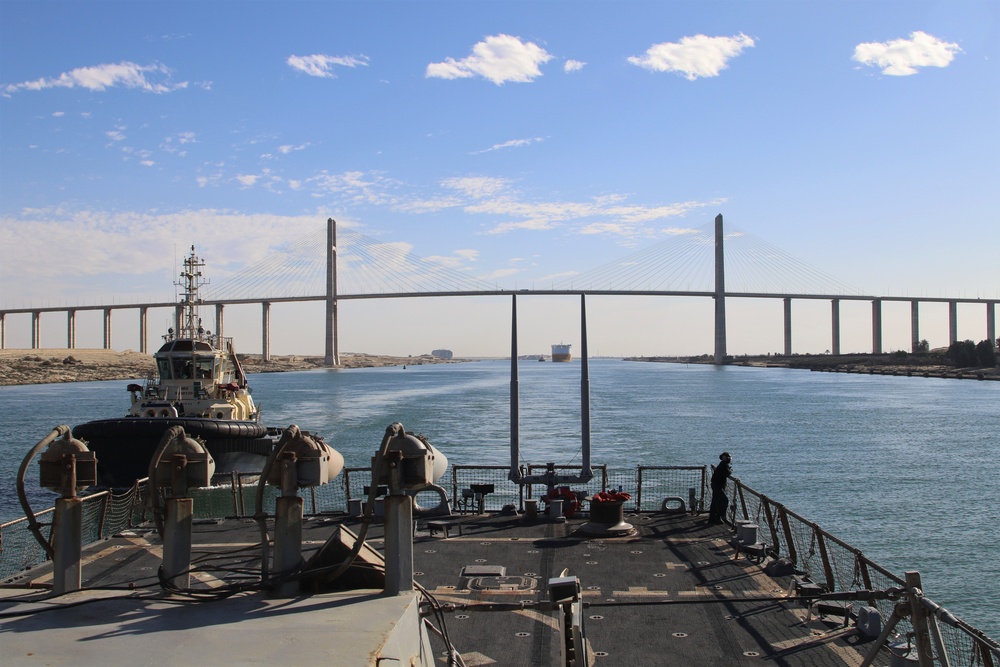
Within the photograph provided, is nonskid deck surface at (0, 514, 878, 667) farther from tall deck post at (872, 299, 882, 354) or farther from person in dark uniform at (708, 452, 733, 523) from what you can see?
tall deck post at (872, 299, 882, 354)

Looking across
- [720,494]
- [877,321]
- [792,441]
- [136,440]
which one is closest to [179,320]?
[136,440]

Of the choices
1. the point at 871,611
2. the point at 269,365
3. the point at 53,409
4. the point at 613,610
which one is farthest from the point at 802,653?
the point at 269,365

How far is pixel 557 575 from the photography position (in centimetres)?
1114

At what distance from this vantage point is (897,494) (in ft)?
101

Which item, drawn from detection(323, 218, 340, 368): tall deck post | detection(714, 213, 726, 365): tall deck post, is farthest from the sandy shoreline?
detection(714, 213, 726, 365): tall deck post

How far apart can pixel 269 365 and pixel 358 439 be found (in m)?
157

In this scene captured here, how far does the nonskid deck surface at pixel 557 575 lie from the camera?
27.1ft

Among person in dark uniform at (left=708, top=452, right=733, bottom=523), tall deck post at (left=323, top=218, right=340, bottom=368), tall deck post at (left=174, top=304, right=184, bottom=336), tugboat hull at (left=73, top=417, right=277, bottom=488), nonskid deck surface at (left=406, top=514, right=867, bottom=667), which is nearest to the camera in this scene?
nonskid deck surface at (left=406, top=514, right=867, bottom=667)

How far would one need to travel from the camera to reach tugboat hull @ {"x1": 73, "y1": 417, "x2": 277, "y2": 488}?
1021 inches

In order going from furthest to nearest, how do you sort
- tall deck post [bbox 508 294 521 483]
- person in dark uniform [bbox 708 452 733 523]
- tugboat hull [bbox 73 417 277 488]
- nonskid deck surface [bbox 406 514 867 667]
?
tugboat hull [bbox 73 417 277 488]
tall deck post [bbox 508 294 521 483]
person in dark uniform [bbox 708 452 733 523]
nonskid deck surface [bbox 406 514 867 667]

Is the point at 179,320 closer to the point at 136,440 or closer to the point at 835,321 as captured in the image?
the point at 136,440

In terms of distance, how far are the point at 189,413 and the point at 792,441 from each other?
33.0 meters

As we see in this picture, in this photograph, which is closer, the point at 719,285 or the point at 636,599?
the point at 636,599

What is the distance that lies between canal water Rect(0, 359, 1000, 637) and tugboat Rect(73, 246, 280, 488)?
443 centimetres
